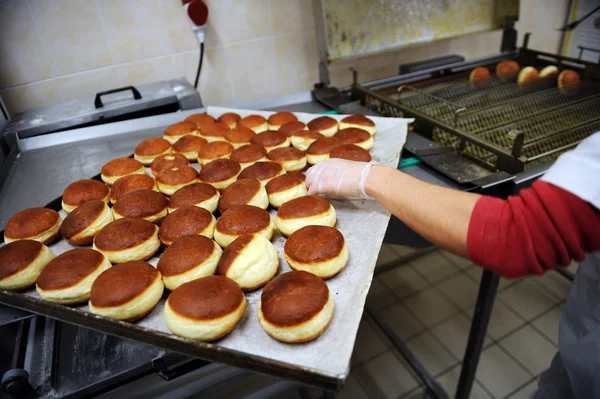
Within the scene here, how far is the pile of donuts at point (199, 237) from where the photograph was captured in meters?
1.02

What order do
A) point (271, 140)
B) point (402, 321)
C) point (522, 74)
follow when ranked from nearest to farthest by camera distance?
point (271, 140), point (522, 74), point (402, 321)

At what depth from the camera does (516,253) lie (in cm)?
90

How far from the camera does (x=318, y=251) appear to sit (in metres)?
1.16

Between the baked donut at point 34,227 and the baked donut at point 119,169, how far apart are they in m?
0.33

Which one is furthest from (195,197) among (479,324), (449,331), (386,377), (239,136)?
(449,331)

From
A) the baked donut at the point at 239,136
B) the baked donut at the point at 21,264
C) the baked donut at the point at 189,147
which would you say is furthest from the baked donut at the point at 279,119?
the baked donut at the point at 21,264

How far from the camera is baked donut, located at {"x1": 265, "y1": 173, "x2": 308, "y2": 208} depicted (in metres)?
1.49

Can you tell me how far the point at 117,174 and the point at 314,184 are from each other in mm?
873

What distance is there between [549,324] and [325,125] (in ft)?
6.51

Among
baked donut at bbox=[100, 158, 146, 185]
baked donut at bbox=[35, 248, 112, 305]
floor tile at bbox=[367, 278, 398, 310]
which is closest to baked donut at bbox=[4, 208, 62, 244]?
baked donut at bbox=[35, 248, 112, 305]

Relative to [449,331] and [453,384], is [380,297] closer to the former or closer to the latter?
[449,331]

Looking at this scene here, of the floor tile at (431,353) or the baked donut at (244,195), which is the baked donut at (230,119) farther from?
the floor tile at (431,353)

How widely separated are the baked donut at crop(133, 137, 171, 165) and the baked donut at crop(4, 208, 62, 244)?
53 cm

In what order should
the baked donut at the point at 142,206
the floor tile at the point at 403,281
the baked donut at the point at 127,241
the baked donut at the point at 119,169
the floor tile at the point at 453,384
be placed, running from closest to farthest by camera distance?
the baked donut at the point at 127,241 < the baked donut at the point at 142,206 < the baked donut at the point at 119,169 < the floor tile at the point at 453,384 < the floor tile at the point at 403,281
